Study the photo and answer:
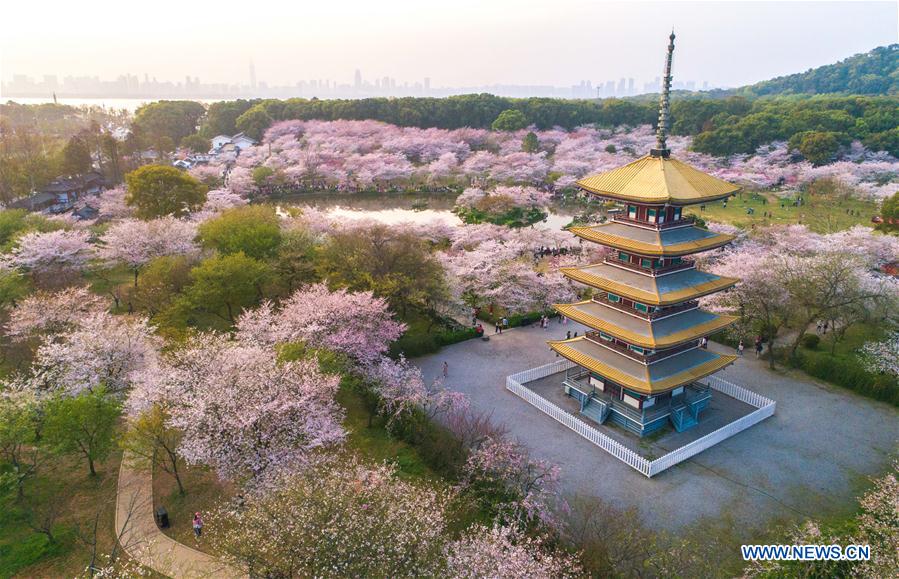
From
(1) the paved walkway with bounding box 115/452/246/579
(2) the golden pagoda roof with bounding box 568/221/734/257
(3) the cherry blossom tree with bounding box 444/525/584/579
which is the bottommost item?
(1) the paved walkway with bounding box 115/452/246/579

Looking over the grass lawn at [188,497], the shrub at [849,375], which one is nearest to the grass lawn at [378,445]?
the grass lawn at [188,497]

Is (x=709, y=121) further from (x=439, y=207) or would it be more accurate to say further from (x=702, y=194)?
(x=702, y=194)

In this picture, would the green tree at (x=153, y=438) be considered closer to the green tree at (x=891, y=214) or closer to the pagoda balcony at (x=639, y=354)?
the pagoda balcony at (x=639, y=354)

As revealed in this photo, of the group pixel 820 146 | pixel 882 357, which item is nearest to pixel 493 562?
pixel 882 357

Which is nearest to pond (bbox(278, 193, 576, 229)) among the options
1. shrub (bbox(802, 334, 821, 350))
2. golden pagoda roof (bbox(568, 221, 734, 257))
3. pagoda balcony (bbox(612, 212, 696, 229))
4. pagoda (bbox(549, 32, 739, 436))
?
shrub (bbox(802, 334, 821, 350))

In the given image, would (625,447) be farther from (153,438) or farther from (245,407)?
(153,438)

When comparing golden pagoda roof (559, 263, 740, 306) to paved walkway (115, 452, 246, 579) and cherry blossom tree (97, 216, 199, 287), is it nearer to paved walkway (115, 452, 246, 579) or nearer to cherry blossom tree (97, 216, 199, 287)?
paved walkway (115, 452, 246, 579)

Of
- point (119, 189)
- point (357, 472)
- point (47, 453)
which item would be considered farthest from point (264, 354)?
point (119, 189)
